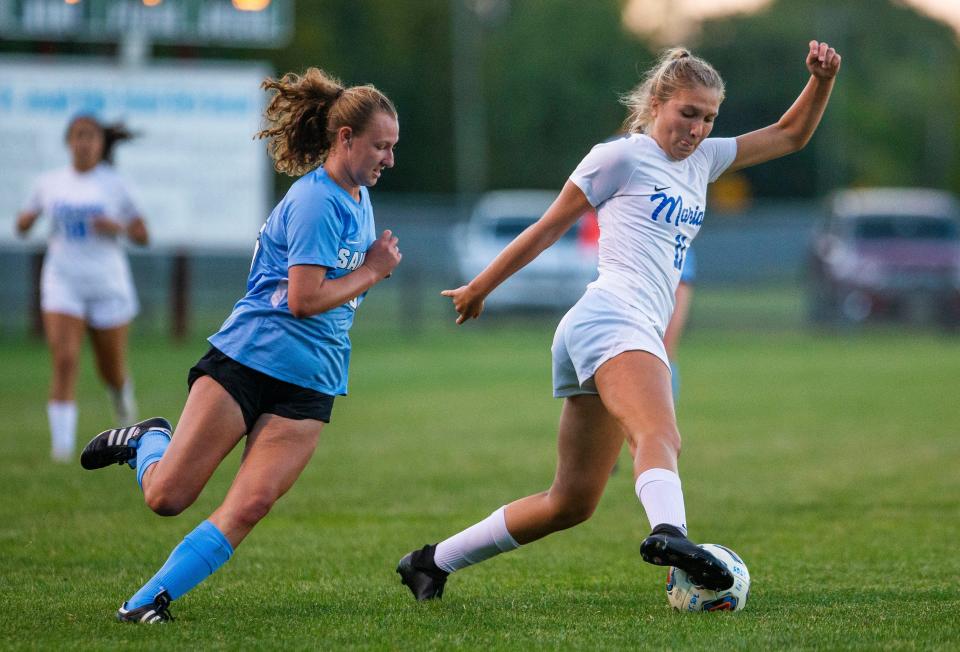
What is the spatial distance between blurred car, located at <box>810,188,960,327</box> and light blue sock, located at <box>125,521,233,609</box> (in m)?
21.3

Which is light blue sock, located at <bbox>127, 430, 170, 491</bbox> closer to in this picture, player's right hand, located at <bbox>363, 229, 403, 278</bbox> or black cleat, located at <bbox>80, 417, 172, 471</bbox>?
black cleat, located at <bbox>80, 417, 172, 471</bbox>

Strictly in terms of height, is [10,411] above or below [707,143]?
below

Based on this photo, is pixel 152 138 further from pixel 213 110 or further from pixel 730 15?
pixel 730 15

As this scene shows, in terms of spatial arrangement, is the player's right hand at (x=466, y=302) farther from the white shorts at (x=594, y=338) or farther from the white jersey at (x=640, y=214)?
the white jersey at (x=640, y=214)

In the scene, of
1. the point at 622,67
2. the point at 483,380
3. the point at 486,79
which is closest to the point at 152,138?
the point at 483,380

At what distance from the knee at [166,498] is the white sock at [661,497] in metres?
1.58

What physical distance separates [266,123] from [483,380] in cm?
1138

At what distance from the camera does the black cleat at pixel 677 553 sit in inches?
175

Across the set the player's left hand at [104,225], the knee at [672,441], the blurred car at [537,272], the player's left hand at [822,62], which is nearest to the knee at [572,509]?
the knee at [672,441]

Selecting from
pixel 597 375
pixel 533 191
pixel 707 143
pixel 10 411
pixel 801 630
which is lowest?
pixel 533 191

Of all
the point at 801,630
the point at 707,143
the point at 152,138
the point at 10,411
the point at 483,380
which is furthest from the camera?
the point at 152,138

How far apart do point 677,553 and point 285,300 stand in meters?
1.62

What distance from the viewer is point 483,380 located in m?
16.8

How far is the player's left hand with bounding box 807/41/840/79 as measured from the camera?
5.53m
